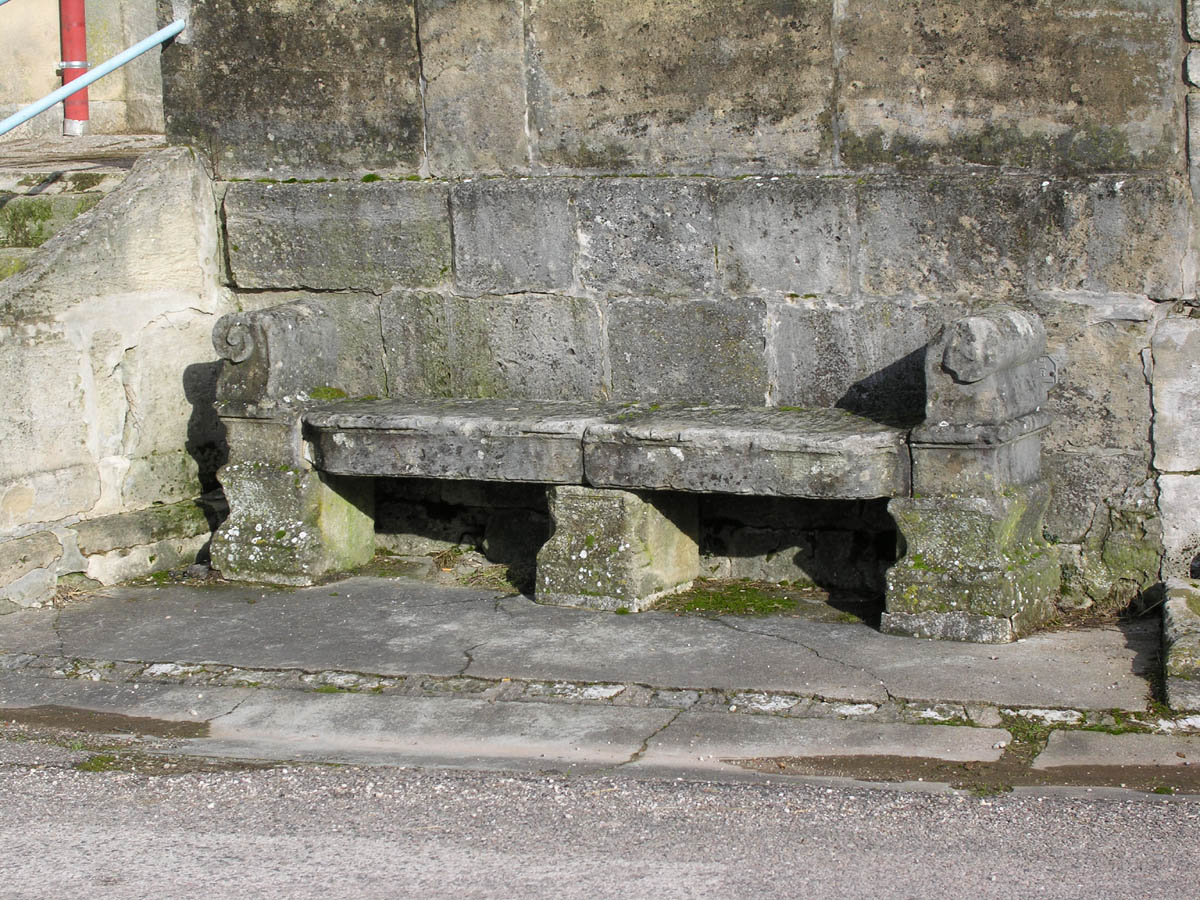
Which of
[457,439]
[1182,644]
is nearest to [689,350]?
[457,439]

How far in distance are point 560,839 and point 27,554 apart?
10.8 feet

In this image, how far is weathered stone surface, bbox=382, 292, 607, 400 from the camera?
665 centimetres

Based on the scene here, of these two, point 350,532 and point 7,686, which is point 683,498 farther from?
point 7,686

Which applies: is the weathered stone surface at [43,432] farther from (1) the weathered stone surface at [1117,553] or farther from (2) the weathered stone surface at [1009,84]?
(1) the weathered stone surface at [1117,553]

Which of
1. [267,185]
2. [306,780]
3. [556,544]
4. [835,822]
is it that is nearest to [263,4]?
[267,185]

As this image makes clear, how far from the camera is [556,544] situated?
241 inches

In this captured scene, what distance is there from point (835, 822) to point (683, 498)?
242cm

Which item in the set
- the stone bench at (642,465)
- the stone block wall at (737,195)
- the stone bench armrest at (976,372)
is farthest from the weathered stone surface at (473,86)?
the stone bench armrest at (976,372)

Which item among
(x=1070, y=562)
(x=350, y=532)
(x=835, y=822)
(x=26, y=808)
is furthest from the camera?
(x=350, y=532)

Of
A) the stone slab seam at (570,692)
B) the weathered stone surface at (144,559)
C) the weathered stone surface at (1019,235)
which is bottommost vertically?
the stone slab seam at (570,692)

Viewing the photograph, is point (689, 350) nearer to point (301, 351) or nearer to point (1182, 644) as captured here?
point (301, 351)

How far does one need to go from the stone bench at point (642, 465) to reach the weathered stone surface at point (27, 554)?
0.67 metres

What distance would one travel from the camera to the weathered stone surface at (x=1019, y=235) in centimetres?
578

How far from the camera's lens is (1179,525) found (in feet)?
19.4
